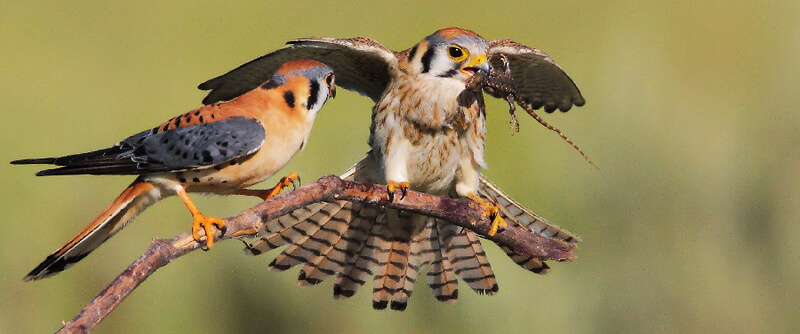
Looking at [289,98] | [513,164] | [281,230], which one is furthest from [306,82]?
[513,164]

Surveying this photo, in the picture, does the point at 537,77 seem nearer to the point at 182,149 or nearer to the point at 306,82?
the point at 306,82

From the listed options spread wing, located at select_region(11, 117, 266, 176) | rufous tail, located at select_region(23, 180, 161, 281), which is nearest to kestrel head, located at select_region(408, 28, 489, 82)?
spread wing, located at select_region(11, 117, 266, 176)

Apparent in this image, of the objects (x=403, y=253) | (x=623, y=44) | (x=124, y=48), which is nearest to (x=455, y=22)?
(x=623, y=44)

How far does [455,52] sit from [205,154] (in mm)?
1019

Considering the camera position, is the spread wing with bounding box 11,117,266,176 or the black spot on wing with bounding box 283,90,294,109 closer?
the spread wing with bounding box 11,117,266,176

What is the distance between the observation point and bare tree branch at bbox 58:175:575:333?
244cm

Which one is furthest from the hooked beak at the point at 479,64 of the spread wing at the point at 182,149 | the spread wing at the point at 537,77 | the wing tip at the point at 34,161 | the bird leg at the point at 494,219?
the wing tip at the point at 34,161

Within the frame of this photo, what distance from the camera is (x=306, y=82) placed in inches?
120

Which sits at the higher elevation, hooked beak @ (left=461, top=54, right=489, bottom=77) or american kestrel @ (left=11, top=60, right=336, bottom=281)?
hooked beak @ (left=461, top=54, right=489, bottom=77)

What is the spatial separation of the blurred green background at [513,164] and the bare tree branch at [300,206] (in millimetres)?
1061

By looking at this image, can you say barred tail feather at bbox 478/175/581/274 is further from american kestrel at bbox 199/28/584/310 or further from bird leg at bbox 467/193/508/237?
bird leg at bbox 467/193/508/237

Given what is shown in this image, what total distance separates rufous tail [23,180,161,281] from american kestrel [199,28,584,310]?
2.39 ft

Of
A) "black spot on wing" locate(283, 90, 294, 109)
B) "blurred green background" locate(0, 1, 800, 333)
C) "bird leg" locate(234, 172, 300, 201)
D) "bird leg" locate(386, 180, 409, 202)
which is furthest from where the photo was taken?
"blurred green background" locate(0, 1, 800, 333)

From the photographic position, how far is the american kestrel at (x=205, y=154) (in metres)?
2.82
